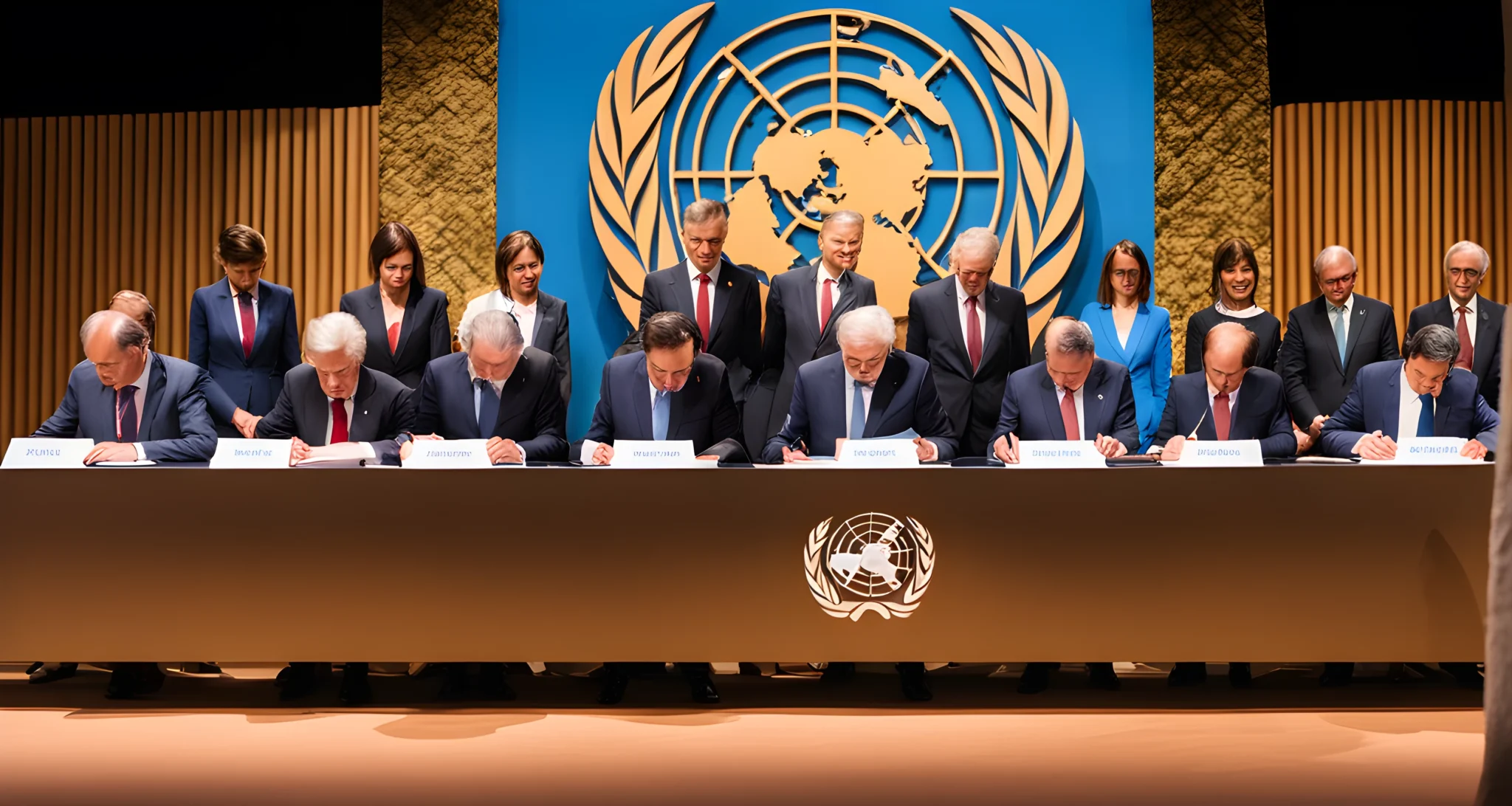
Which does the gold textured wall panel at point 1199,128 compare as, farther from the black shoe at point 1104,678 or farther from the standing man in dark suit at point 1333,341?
the black shoe at point 1104,678

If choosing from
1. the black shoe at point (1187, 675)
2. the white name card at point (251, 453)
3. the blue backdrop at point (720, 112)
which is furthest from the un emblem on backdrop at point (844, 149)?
the white name card at point (251, 453)

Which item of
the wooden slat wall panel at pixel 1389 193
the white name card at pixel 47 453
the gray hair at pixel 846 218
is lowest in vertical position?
the white name card at pixel 47 453

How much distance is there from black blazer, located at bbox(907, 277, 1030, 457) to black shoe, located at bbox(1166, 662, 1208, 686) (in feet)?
3.33

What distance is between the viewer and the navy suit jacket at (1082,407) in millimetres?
3512

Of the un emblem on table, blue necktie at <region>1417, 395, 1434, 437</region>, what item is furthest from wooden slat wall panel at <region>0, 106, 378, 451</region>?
blue necktie at <region>1417, 395, 1434, 437</region>

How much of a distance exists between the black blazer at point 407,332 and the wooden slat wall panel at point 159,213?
1431 millimetres

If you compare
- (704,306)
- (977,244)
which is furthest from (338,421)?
(977,244)

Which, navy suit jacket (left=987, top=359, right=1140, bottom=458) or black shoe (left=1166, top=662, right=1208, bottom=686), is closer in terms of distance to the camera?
black shoe (left=1166, top=662, right=1208, bottom=686)

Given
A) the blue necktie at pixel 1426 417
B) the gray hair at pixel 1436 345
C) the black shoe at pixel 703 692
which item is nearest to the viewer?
the black shoe at pixel 703 692

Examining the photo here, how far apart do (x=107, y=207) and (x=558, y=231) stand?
2.35 metres

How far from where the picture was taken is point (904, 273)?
4914mm

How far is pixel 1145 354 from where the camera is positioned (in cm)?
420

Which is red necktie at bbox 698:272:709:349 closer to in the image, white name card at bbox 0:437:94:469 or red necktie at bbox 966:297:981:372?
red necktie at bbox 966:297:981:372

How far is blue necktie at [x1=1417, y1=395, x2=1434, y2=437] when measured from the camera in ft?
11.5
